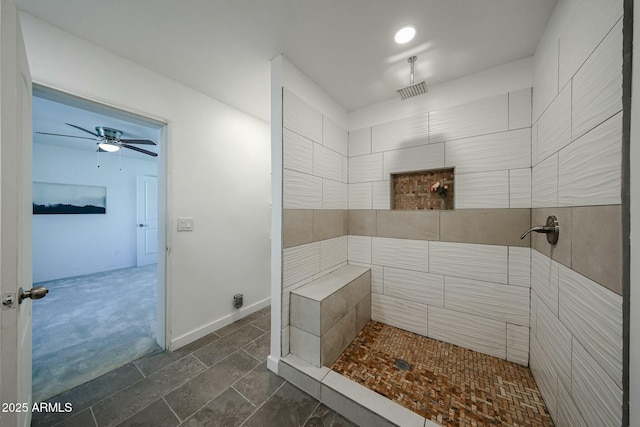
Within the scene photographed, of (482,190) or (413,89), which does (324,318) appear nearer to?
(482,190)

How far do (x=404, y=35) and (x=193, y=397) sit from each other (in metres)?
2.75

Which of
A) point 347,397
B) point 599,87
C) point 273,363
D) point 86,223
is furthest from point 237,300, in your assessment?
point 86,223

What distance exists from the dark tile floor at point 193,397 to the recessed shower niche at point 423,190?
1.73m

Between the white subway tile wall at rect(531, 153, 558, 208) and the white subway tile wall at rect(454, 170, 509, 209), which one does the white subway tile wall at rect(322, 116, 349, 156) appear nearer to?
the white subway tile wall at rect(454, 170, 509, 209)

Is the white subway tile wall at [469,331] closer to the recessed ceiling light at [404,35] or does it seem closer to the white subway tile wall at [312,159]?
the white subway tile wall at [312,159]

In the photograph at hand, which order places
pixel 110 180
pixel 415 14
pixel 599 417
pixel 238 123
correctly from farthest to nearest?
1. pixel 110 180
2. pixel 238 123
3. pixel 415 14
4. pixel 599 417

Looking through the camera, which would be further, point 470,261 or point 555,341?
point 470,261

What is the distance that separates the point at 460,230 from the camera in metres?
1.80

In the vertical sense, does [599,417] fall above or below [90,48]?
below

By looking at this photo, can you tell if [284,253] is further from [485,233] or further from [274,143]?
[485,233]

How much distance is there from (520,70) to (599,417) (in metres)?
2.04

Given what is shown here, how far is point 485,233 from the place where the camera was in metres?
1.71

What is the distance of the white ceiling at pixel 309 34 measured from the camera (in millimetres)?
1206

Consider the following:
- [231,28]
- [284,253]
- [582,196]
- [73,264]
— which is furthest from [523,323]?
[73,264]
